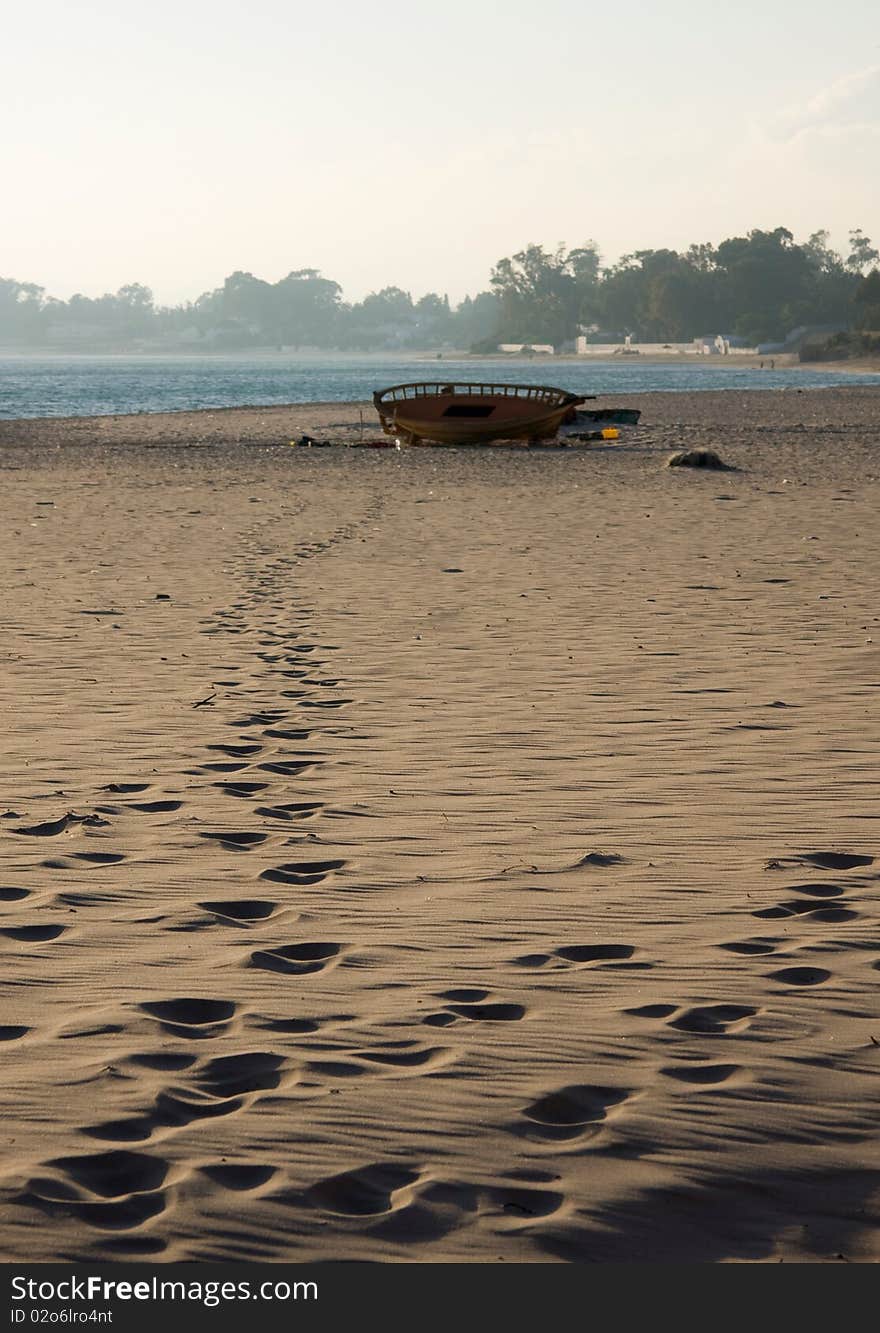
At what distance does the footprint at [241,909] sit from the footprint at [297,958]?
1.06 ft

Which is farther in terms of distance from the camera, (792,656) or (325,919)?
(792,656)

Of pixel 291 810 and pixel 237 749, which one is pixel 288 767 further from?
pixel 291 810

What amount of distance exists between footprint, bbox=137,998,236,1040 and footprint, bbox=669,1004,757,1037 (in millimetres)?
1421

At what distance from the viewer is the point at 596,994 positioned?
5.03 metres

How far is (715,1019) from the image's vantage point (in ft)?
15.9

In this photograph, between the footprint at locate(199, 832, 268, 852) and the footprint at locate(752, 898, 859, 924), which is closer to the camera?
the footprint at locate(752, 898, 859, 924)

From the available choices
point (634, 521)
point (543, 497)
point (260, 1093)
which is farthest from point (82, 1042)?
point (543, 497)

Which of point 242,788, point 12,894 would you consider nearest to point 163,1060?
point 12,894

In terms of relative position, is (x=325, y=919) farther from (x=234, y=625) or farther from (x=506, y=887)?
(x=234, y=625)

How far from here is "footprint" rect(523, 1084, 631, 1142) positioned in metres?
4.13

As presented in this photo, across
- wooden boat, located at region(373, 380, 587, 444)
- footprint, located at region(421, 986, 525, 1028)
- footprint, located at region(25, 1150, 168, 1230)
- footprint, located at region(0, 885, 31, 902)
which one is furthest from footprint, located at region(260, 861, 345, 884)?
wooden boat, located at region(373, 380, 587, 444)

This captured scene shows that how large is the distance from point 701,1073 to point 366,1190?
1.13m

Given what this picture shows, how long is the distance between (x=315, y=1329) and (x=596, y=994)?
75.5 inches

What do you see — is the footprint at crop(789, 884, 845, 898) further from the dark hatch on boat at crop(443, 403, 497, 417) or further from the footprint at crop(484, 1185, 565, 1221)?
the dark hatch on boat at crop(443, 403, 497, 417)
